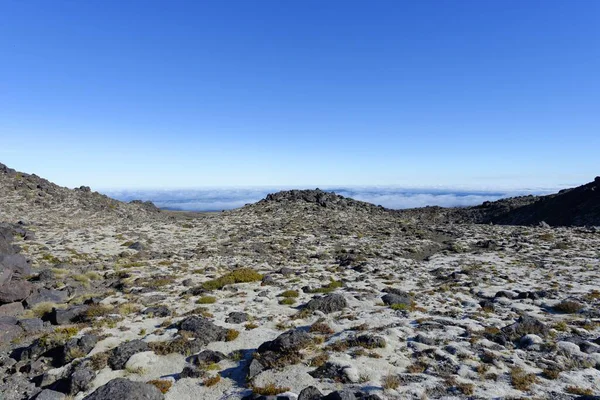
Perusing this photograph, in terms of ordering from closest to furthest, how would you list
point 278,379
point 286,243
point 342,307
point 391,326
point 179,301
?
point 278,379 < point 391,326 < point 342,307 < point 179,301 < point 286,243

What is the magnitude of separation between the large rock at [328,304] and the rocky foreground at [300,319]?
7 centimetres

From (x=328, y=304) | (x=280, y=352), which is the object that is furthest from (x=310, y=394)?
(x=328, y=304)

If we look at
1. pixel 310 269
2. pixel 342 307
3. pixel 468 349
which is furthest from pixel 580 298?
pixel 310 269

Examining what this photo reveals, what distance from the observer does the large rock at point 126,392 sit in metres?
10.5

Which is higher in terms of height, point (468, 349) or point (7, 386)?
point (468, 349)

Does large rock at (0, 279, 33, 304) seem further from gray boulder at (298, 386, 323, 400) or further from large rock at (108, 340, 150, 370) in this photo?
gray boulder at (298, 386, 323, 400)

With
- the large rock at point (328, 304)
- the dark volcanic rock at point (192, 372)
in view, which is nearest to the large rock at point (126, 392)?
the dark volcanic rock at point (192, 372)

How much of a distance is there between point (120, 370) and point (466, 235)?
41185 millimetres

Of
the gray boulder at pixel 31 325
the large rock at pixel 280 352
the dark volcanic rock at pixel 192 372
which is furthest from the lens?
the gray boulder at pixel 31 325

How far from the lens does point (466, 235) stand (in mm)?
43219

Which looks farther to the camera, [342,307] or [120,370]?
[342,307]

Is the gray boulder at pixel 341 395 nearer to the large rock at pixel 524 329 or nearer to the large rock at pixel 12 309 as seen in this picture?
the large rock at pixel 524 329

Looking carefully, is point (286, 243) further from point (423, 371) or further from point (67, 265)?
point (423, 371)

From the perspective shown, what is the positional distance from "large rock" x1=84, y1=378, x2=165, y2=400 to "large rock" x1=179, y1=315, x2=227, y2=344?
3.94 m
